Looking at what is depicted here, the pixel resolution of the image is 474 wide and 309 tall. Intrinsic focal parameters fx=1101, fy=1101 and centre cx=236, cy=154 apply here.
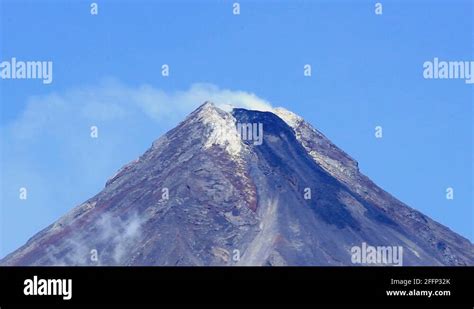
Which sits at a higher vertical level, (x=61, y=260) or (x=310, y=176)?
(x=310, y=176)
